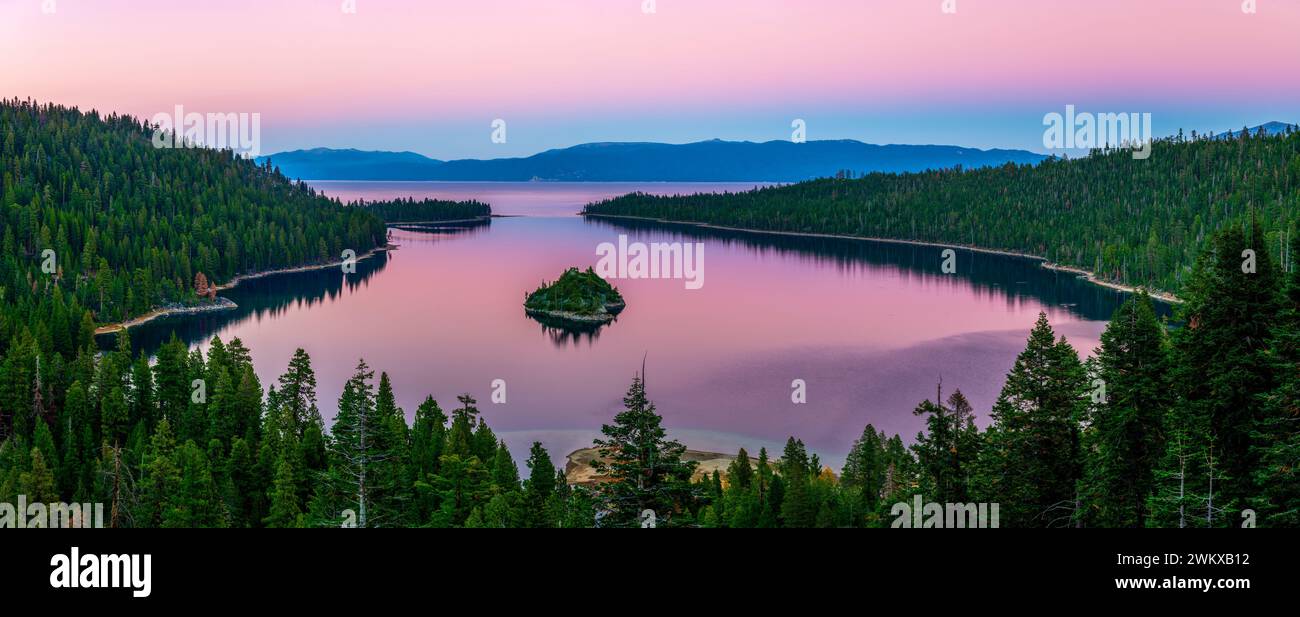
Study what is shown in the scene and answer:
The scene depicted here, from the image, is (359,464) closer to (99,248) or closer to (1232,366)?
(1232,366)

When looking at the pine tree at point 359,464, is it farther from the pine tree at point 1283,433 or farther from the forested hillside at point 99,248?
the forested hillside at point 99,248

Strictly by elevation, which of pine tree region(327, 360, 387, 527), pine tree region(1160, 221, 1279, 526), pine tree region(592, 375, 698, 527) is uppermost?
pine tree region(1160, 221, 1279, 526)

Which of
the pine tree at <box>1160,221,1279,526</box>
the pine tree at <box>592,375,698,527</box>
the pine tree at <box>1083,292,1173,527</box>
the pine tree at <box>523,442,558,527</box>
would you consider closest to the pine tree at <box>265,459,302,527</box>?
the pine tree at <box>523,442,558,527</box>

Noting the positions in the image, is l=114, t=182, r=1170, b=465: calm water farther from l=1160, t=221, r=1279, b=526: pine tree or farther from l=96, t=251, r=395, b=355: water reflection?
l=1160, t=221, r=1279, b=526: pine tree

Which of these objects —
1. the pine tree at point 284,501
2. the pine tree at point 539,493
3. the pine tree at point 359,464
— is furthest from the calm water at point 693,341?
the pine tree at point 359,464

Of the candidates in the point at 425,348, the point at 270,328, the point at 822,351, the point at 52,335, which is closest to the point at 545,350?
the point at 425,348

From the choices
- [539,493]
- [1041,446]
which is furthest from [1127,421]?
[539,493]
